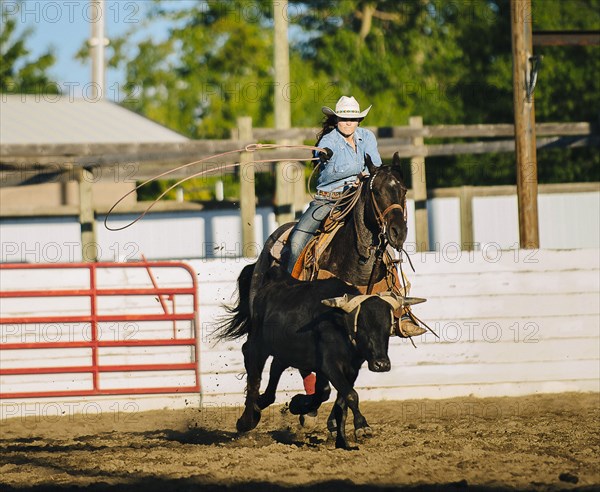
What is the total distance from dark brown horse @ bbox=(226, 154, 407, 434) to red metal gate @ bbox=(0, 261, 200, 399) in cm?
216

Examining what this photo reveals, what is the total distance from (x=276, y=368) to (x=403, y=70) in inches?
1062

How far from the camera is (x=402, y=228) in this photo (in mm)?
7922

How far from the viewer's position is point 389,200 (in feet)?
26.6

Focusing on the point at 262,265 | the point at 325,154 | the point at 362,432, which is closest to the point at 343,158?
the point at 325,154

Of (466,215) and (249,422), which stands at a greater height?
(466,215)

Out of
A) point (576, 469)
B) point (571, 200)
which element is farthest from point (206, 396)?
point (571, 200)

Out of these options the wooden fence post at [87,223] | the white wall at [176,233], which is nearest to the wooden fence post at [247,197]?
the wooden fence post at [87,223]

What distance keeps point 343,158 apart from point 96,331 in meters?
3.59

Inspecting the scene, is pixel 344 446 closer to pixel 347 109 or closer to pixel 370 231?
pixel 370 231

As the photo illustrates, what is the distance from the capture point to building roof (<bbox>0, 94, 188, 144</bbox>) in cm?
1922

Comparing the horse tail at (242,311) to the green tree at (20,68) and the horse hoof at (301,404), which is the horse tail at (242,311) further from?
the green tree at (20,68)

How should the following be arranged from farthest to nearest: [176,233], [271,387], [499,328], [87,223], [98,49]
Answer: [98,49] < [176,233] < [87,223] < [499,328] < [271,387]

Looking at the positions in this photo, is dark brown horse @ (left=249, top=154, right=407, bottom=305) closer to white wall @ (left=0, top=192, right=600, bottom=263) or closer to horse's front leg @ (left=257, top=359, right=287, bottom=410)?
horse's front leg @ (left=257, top=359, right=287, bottom=410)

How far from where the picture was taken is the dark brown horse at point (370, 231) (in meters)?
8.05
